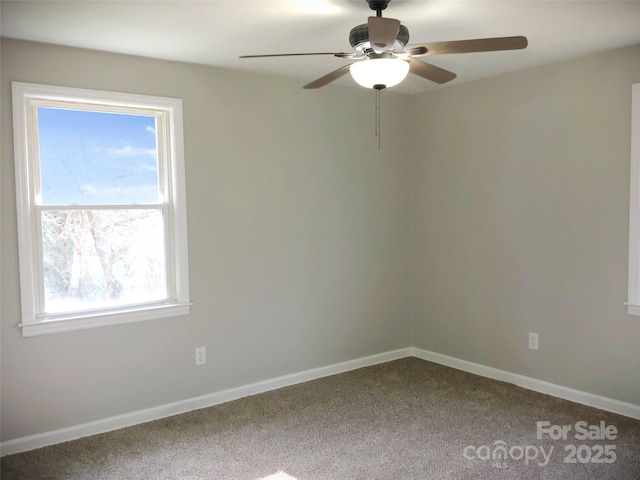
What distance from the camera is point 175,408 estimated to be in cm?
355

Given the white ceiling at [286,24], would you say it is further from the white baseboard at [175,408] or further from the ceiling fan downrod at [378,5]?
the white baseboard at [175,408]

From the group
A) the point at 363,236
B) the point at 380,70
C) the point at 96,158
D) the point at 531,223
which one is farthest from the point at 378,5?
the point at 363,236

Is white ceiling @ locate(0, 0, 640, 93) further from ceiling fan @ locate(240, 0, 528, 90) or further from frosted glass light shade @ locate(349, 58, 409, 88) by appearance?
frosted glass light shade @ locate(349, 58, 409, 88)

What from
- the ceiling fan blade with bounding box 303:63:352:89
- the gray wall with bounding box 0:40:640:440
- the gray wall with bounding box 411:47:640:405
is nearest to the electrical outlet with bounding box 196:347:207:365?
the gray wall with bounding box 0:40:640:440

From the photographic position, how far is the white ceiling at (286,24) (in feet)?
8.13

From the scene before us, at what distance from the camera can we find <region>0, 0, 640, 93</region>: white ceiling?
8.13 feet

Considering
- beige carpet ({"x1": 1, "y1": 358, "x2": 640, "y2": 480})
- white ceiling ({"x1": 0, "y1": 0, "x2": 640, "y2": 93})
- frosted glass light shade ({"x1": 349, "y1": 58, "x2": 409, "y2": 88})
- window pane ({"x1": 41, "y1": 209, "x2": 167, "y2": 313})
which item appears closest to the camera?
frosted glass light shade ({"x1": 349, "y1": 58, "x2": 409, "y2": 88})

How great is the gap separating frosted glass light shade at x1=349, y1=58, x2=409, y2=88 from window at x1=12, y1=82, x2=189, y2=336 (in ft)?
5.08

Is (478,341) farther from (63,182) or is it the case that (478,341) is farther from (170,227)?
(63,182)

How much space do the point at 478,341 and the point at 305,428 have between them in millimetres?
1754

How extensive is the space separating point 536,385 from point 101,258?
3.18m

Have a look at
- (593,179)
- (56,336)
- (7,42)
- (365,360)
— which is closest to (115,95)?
(7,42)

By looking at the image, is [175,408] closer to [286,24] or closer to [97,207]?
[97,207]

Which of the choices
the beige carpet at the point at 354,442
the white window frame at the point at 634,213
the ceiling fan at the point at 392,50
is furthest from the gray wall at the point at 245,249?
the white window frame at the point at 634,213
